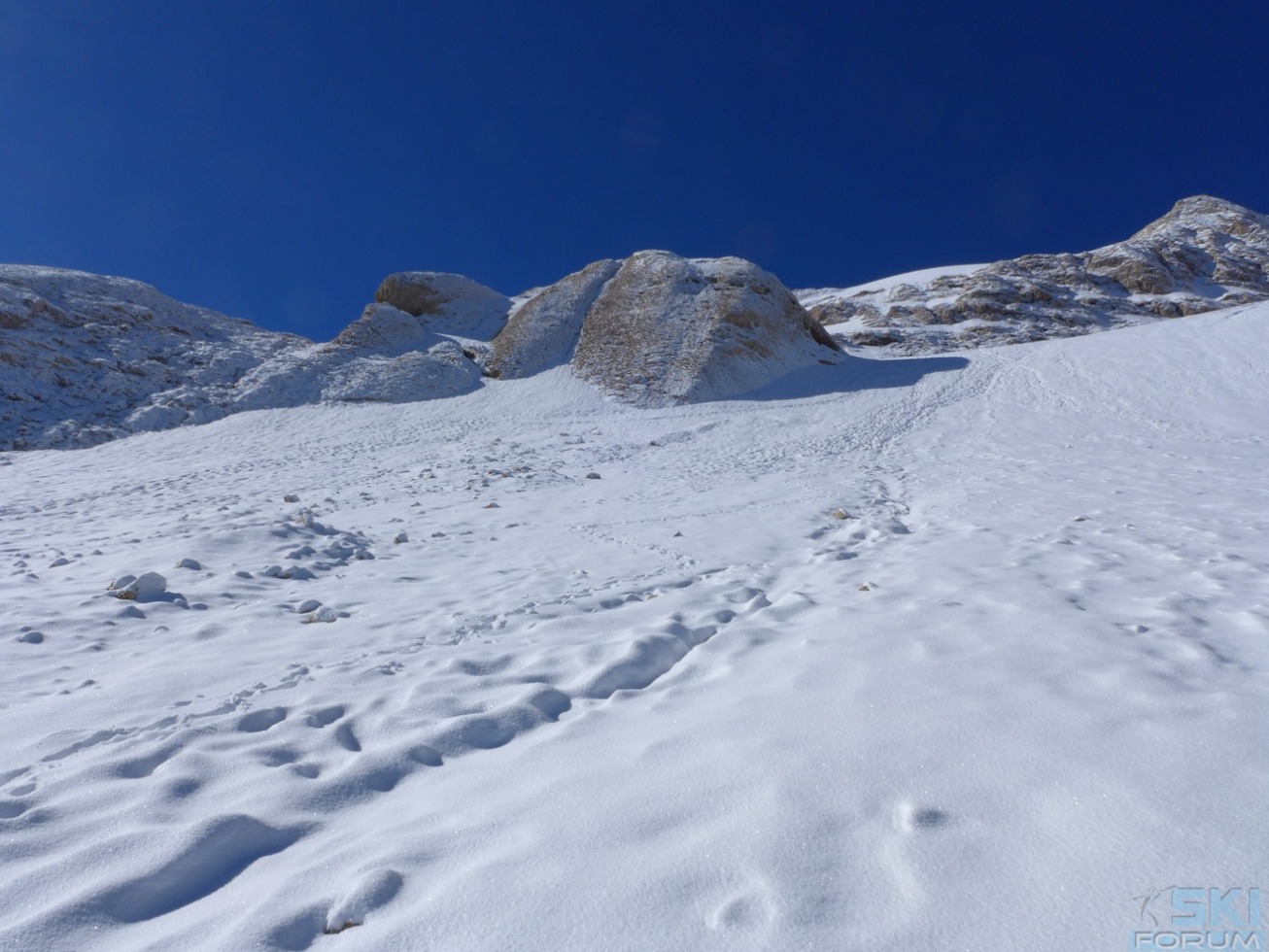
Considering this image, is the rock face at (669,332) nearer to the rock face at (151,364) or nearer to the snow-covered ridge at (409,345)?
the snow-covered ridge at (409,345)

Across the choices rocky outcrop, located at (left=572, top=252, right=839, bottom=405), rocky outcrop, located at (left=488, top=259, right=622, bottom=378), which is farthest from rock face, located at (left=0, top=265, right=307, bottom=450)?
rocky outcrop, located at (left=572, top=252, right=839, bottom=405)

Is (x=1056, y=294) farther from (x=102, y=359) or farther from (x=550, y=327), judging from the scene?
(x=102, y=359)

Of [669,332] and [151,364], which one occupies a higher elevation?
[151,364]

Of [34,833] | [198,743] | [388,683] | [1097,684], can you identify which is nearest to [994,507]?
[1097,684]

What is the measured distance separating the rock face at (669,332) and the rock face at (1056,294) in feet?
40.2

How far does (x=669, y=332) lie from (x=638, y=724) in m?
26.4

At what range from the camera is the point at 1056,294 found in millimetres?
54875

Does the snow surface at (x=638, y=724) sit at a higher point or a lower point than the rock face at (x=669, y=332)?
lower

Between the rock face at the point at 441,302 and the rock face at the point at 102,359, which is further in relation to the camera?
the rock face at the point at 441,302

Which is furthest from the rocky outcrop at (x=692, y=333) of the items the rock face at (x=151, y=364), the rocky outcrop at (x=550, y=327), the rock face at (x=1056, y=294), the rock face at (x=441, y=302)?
the rock face at (x=1056, y=294)

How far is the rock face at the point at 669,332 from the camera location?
87.2 ft

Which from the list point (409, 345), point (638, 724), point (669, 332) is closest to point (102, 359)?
point (409, 345)

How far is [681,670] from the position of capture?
4453 mm

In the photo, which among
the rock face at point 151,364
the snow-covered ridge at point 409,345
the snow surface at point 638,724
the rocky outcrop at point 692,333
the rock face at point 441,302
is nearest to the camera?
the snow surface at point 638,724
